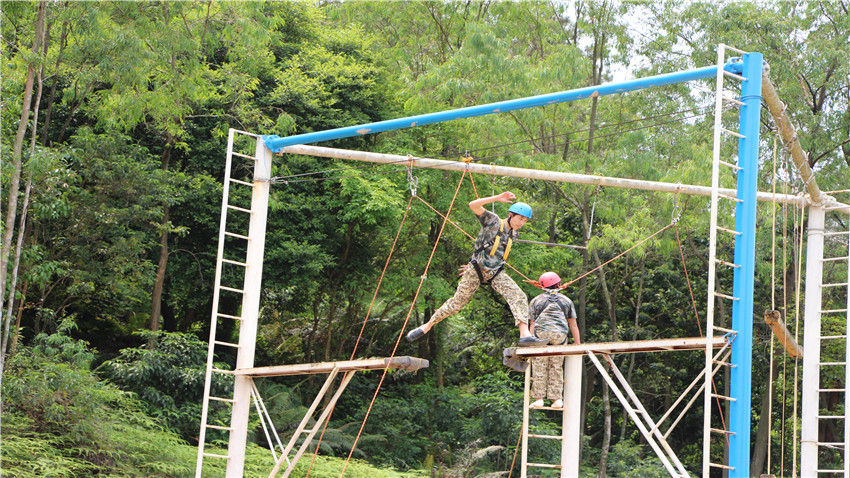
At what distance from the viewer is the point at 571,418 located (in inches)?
294

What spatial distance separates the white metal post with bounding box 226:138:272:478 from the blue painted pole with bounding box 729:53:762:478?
14.7 feet

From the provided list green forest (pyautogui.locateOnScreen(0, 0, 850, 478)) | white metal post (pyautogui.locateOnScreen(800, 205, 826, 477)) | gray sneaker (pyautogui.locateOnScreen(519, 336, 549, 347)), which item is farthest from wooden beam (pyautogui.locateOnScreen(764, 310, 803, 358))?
green forest (pyautogui.locateOnScreen(0, 0, 850, 478))

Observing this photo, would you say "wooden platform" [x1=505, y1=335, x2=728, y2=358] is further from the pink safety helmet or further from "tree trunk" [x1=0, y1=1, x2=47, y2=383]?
"tree trunk" [x1=0, y1=1, x2=47, y2=383]

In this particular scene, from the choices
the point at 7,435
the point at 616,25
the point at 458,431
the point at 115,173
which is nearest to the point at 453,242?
the point at 458,431

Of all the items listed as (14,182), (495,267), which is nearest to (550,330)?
(495,267)

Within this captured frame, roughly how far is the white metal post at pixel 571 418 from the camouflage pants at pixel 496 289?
682 mm

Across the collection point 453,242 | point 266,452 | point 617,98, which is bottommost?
point 266,452

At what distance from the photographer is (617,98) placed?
17.8 metres

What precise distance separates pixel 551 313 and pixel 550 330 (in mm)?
164

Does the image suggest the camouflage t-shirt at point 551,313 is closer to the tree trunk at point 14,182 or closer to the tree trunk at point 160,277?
the tree trunk at point 14,182

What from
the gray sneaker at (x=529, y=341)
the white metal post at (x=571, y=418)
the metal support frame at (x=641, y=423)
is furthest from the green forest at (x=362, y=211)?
the metal support frame at (x=641, y=423)

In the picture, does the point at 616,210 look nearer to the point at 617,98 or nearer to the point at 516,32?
the point at 617,98

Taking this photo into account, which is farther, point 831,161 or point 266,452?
point 831,161

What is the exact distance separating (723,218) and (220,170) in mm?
9227
